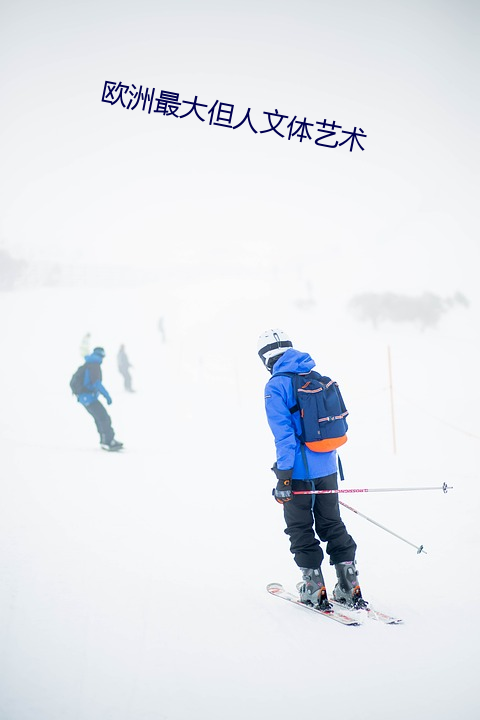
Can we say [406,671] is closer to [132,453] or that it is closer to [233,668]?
[233,668]

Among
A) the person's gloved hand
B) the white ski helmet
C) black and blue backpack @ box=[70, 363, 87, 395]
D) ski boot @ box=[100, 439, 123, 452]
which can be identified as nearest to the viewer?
the person's gloved hand

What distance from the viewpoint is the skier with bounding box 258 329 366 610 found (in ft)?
9.64

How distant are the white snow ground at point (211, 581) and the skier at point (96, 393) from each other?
0.51 meters

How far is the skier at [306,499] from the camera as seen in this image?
2.94 m

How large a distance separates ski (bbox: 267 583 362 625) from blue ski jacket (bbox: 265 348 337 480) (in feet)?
3.10

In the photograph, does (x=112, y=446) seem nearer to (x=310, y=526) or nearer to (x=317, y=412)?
(x=310, y=526)

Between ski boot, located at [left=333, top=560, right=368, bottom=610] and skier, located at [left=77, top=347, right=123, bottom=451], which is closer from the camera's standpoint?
ski boot, located at [left=333, top=560, right=368, bottom=610]

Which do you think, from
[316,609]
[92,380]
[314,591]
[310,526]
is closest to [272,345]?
[310,526]

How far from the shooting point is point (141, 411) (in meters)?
13.2

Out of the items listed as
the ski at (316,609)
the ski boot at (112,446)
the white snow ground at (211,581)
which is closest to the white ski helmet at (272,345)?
the ski at (316,609)

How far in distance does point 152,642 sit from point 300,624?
1.02m

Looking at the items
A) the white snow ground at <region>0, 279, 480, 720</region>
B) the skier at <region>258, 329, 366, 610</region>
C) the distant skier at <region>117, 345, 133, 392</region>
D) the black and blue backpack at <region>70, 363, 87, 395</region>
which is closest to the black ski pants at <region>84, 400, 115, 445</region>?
the white snow ground at <region>0, 279, 480, 720</region>

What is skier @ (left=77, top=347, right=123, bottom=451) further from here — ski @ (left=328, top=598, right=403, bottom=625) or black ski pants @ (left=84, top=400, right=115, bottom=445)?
ski @ (left=328, top=598, right=403, bottom=625)

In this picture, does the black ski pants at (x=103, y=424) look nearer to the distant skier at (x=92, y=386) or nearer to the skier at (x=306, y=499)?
the distant skier at (x=92, y=386)
